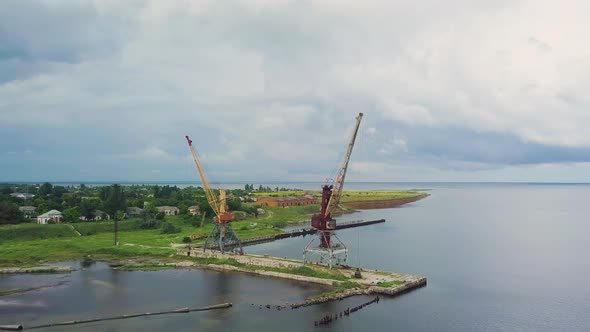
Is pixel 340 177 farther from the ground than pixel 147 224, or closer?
farther from the ground

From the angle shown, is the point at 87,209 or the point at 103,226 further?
the point at 87,209

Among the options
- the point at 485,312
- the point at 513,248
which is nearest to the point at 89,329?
the point at 485,312

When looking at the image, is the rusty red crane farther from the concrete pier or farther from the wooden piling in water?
the wooden piling in water

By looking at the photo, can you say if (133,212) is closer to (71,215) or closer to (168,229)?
(71,215)

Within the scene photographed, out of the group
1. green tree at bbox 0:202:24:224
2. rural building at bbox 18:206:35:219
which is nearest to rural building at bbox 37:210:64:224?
green tree at bbox 0:202:24:224

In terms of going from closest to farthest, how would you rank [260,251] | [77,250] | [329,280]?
[329,280] → [77,250] → [260,251]

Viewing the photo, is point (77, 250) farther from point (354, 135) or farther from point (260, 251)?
point (354, 135)

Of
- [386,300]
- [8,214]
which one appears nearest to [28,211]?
[8,214]
